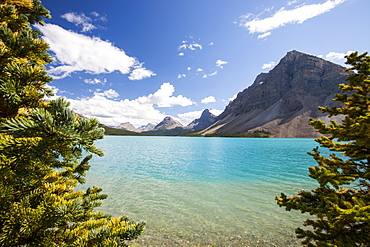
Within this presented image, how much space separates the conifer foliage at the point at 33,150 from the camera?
1438 mm

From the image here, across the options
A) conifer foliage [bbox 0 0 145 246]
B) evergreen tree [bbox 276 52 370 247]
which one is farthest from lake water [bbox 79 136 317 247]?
conifer foliage [bbox 0 0 145 246]

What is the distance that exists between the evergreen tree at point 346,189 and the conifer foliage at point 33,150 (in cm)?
434

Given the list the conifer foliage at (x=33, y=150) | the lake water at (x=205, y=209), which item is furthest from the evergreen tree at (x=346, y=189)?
the lake water at (x=205, y=209)

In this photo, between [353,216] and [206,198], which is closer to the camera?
[353,216]

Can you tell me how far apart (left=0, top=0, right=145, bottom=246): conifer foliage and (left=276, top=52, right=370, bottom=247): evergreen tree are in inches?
171

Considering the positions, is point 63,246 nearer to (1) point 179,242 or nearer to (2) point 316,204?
(2) point 316,204

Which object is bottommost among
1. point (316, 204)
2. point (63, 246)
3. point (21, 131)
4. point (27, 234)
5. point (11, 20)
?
point (316, 204)

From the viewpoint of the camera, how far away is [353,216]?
3.27m

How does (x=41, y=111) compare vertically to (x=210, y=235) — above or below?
above

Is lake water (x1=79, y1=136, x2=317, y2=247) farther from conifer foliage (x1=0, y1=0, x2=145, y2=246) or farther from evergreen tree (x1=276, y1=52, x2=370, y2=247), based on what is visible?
conifer foliage (x1=0, y1=0, x2=145, y2=246)

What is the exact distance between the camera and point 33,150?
1628 mm

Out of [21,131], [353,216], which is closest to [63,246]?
[21,131]

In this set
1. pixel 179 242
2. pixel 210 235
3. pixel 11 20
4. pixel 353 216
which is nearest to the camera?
pixel 11 20

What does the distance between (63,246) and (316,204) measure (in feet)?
20.1
